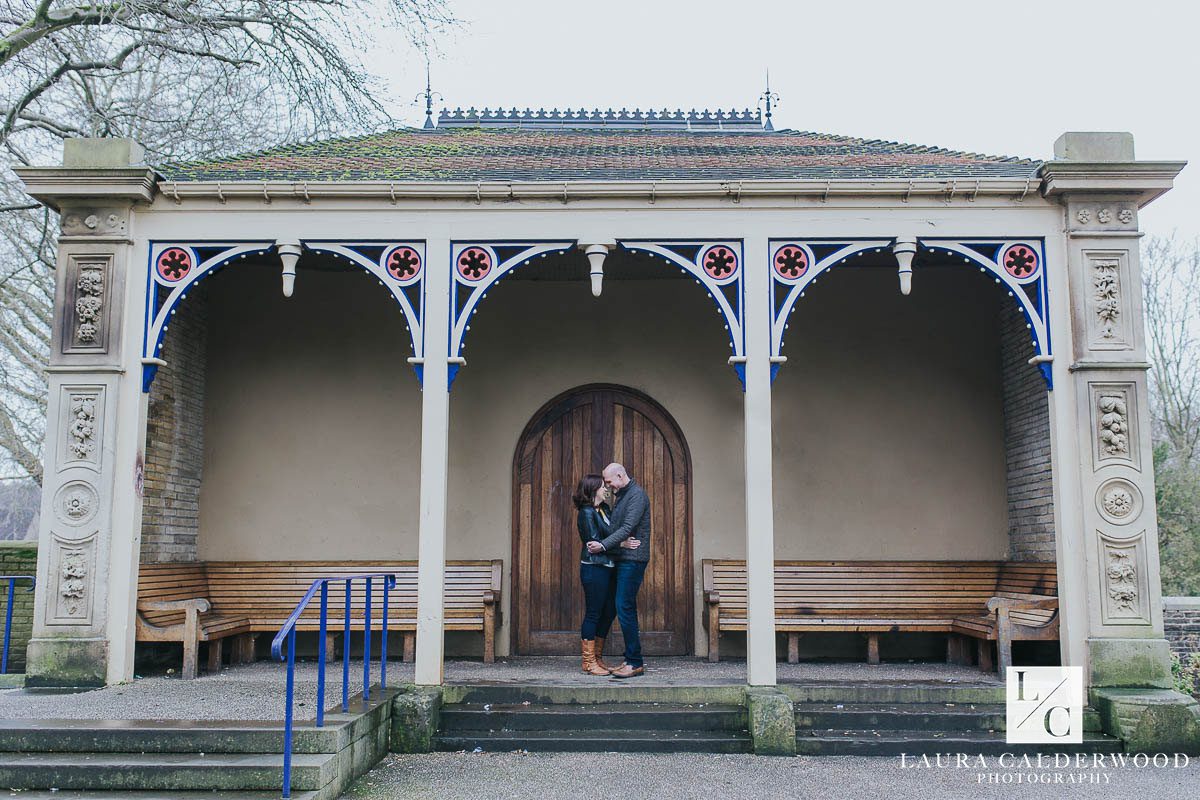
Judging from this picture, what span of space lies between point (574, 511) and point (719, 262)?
2.98 metres

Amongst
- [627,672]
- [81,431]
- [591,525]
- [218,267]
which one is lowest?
[627,672]

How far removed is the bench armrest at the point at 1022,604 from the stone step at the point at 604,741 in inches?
89.6

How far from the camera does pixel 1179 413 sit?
66.2 feet

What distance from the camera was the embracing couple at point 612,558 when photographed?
7562mm

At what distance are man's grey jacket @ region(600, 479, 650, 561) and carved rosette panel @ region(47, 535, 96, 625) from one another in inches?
142

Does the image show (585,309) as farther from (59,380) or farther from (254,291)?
(59,380)

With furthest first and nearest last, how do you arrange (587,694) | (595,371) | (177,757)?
(595,371) → (587,694) → (177,757)

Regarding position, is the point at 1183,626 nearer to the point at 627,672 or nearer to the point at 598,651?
the point at 627,672

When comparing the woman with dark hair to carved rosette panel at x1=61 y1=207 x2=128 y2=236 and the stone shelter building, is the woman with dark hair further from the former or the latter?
carved rosette panel at x1=61 y1=207 x2=128 y2=236

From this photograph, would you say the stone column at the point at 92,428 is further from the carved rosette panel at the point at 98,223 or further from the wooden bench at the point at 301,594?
the wooden bench at the point at 301,594

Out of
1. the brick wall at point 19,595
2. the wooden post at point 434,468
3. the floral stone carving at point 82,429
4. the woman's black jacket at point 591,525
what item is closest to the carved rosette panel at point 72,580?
the floral stone carving at point 82,429

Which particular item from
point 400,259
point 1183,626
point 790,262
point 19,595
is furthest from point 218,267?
point 1183,626

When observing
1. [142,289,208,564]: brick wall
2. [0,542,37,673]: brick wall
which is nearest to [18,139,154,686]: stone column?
[142,289,208,564]: brick wall

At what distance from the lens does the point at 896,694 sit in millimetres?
6996
